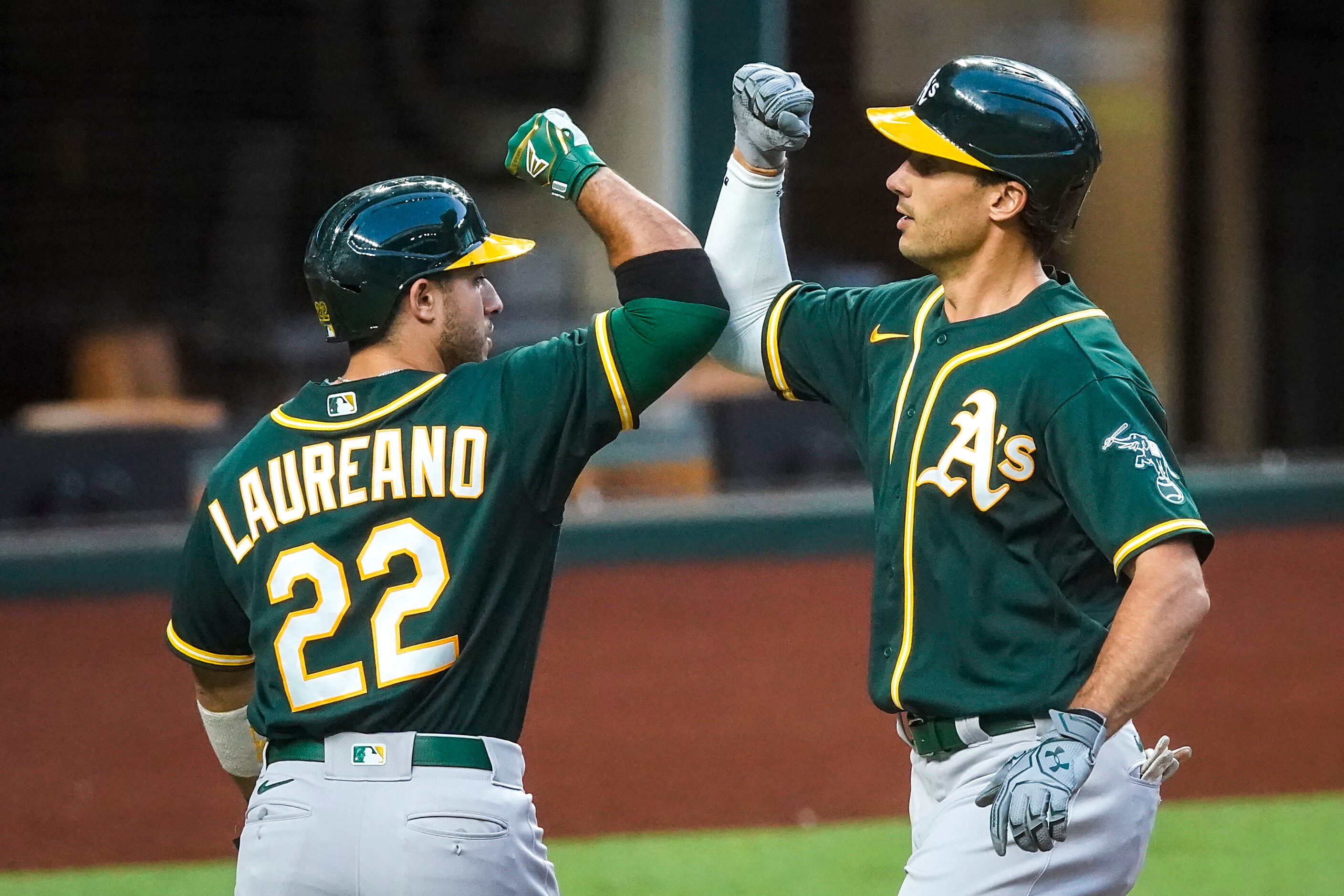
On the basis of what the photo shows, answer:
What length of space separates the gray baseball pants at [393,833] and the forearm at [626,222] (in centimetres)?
85

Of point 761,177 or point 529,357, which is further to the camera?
point 761,177

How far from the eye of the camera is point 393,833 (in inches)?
101

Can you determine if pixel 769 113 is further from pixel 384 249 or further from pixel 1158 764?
pixel 1158 764

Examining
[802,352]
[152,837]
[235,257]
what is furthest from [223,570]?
[235,257]

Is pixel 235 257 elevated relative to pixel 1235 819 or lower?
elevated

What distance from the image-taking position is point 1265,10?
28.1 ft

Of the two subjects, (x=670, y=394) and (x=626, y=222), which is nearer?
(x=626, y=222)

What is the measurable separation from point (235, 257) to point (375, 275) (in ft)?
16.1

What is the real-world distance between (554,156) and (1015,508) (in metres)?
1.06

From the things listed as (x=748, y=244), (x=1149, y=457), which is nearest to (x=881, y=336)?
(x=748, y=244)

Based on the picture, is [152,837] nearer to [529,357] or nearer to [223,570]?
[223,570]

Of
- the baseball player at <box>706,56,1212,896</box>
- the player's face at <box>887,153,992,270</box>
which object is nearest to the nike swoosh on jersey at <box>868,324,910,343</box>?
the baseball player at <box>706,56,1212,896</box>

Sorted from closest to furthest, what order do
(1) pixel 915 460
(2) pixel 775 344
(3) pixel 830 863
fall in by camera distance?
(1) pixel 915 460 < (2) pixel 775 344 < (3) pixel 830 863

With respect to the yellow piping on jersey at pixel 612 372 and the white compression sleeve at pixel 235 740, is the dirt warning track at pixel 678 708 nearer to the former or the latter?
the white compression sleeve at pixel 235 740
